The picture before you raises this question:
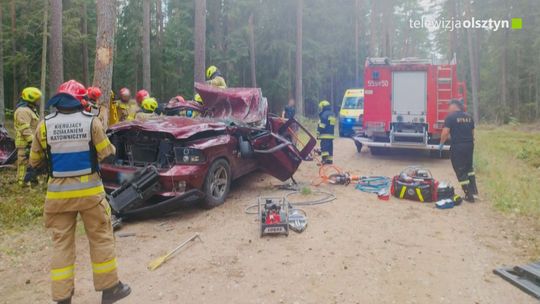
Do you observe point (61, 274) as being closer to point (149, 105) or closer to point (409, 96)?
point (149, 105)

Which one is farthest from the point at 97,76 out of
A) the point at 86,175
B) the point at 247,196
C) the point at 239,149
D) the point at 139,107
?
the point at 86,175

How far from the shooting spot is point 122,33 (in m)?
29.0

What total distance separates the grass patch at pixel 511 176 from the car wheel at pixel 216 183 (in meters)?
4.39

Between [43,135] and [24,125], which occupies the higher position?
[24,125]

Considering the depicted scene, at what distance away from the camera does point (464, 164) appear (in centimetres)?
741

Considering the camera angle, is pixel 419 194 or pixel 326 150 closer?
pixel 419 194

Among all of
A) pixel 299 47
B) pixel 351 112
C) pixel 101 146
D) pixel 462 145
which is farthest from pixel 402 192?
pixel 299 47

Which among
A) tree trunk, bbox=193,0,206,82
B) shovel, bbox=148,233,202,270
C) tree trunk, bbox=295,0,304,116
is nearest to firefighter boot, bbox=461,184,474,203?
shovel, bbox=148,233,202,270

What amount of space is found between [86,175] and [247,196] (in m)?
3.82

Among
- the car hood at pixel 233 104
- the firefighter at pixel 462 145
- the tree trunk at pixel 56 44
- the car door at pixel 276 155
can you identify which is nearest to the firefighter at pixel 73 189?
the car door at pixel 276 155

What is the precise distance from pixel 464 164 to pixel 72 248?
20.7 ft

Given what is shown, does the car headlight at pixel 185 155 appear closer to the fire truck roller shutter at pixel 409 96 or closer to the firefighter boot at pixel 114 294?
the firefighter boot at pixel 114 294

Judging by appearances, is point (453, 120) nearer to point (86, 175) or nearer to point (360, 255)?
point (360, 255)

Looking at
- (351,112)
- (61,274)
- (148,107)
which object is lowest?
(61,274)
